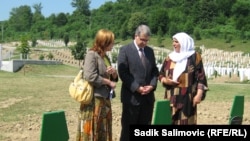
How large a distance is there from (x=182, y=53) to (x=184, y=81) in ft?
0.95

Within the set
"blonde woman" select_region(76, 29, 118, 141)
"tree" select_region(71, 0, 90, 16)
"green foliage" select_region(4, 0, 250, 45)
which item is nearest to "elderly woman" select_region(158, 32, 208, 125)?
"blonde woman" select_region(76, 29, 118, 141)

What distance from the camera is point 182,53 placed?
202 inches

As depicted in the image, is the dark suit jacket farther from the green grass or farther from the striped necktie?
the green grass

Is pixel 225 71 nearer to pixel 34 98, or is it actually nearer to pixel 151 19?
pixel 34 98

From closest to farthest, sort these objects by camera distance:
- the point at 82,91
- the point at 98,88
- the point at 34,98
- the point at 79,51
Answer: the point at 82,91 < the point at 98,88 < the point at 34,98 < the point at 79,51

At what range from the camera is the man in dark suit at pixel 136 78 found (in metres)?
5.04

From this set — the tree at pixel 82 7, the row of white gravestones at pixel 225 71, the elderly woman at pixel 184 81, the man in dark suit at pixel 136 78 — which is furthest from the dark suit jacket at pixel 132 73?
the tree at pixel 82 7

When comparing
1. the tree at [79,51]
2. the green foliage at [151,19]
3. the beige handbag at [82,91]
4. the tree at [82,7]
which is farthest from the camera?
the tree at [82,7]

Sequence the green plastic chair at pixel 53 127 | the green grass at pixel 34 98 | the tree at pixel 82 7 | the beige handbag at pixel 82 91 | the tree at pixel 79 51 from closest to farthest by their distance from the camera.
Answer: the green plastic chair at pixel 53 127 → the beige handbag at pixel 82 91 → the green grass at pixel 34 98 → the tree at pixel 79 51 → the tree at pixel 82 7

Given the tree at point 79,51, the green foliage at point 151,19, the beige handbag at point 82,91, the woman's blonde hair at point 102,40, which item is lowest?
the tree at point 79,51

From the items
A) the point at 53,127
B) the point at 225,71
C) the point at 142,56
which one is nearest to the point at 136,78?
the point at 142,56

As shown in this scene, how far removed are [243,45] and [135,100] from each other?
39.0 m

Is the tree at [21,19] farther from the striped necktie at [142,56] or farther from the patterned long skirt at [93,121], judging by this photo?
the patterned long skirt at [93,121]

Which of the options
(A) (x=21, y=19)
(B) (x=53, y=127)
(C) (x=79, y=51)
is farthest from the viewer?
(A) (x=21, y=19)
